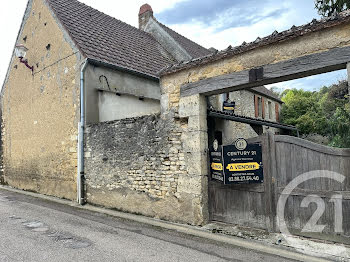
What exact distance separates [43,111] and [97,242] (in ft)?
23.0

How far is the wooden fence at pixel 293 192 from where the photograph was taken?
4203 millimetres

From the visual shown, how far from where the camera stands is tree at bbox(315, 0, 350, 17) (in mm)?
8070

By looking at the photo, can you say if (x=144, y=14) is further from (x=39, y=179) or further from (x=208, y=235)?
(x=208, y=235)

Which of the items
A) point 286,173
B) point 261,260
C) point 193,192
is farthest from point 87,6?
point 261,260

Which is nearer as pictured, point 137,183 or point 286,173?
point 286,173

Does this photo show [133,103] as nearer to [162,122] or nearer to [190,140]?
[162,122]

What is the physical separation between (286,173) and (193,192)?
6.12ft

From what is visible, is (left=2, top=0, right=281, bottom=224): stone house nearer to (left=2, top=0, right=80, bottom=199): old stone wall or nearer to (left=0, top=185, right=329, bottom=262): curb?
(left=2, top=0, right=80, bottom=199): old stone wall

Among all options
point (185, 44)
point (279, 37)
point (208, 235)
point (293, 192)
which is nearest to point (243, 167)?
point (293, 192)

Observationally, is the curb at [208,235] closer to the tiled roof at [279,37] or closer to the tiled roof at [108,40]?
the tiled roof at [279,37]

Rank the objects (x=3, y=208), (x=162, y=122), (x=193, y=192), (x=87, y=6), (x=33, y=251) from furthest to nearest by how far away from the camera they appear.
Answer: (x=87, y=6) < (x=3, y=208) < (x=162, y=122) < (x=193, y=192) < (x=33, y=251)

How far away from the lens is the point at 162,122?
611cm

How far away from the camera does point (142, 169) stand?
255 inches

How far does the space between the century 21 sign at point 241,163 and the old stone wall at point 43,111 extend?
513 centimetres
